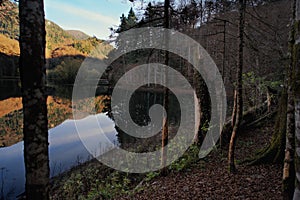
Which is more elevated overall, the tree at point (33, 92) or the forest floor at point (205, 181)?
the tree at point (33, 92)

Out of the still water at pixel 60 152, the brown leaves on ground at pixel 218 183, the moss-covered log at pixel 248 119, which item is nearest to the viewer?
the brown leaves on ground at pixel 218 183

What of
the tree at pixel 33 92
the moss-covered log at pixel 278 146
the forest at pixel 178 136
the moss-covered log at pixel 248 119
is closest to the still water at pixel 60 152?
the forest at pixel 178 136

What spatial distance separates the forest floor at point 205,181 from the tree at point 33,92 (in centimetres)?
320

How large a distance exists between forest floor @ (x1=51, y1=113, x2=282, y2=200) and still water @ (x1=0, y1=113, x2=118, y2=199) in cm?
156

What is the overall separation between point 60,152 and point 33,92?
34.4 ft

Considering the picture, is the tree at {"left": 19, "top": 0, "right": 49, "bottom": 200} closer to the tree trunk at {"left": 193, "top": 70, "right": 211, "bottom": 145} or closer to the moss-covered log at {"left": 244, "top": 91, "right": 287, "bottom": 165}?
the moss-covered log at {"left": 244, "top": 91, "right": 287, "bottom": 165}

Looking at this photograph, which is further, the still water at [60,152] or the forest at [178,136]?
the still water at [60,152]

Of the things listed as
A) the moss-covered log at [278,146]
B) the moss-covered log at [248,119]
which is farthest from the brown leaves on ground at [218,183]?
the moss-covered log at [248,119]

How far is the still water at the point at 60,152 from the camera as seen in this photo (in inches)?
322

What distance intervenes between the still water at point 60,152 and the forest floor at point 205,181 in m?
1.56

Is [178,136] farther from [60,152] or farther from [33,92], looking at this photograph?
[33,92]

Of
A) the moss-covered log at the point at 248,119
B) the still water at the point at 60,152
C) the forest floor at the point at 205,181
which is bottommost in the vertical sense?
the still water at the point at 60,152

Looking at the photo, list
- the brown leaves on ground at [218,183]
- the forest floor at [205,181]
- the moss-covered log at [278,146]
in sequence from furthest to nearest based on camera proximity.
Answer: the moss-covered log at [278,146] → the forest floor at [205,181] → the brown leaves on ground at [218,183]

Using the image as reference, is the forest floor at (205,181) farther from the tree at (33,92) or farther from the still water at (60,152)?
the tree at (33,92)
